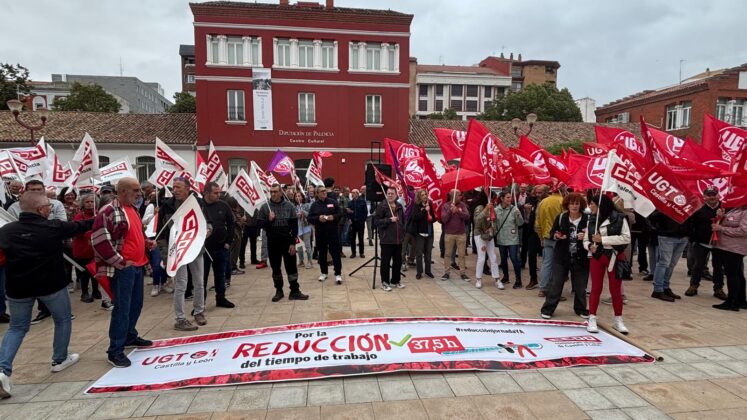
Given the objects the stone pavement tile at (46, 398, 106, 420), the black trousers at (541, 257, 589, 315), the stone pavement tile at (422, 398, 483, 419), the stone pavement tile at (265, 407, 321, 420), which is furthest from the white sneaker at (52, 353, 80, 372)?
the black trousers at (541, 257, 589, 315)

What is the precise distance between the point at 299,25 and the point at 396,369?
26.8 metres

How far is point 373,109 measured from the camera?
1090 inches

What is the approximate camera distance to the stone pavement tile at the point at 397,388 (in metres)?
3.77

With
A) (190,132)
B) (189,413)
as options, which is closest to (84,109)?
(190,132)

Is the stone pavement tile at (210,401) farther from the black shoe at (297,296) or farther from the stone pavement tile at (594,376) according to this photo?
the stone pavement tile at (594,376)

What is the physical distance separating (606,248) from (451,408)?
3.16m

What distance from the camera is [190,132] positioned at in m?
28.6

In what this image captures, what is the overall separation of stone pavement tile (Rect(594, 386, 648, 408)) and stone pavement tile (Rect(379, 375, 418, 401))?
5.96ft

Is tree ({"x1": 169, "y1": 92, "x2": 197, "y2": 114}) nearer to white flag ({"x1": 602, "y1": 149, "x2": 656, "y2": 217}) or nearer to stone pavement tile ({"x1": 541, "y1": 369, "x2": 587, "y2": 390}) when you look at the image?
white flag ({"x1": 602, "y1": 149, "x2": 656, "y2": 217})

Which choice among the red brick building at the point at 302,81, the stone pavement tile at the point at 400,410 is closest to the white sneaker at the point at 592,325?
the stone pavement tile at the point at 400,410

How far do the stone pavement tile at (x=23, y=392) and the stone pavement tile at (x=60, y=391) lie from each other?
0.18ft

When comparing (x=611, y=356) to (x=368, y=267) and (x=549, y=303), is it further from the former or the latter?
(x=368, y=267)

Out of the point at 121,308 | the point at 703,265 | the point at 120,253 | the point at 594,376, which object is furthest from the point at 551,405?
the point at 703,265

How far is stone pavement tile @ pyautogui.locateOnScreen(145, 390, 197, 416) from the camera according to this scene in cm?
356
